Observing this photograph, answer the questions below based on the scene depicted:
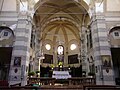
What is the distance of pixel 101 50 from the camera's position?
516 inches

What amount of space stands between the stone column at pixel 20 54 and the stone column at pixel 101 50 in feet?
21.7

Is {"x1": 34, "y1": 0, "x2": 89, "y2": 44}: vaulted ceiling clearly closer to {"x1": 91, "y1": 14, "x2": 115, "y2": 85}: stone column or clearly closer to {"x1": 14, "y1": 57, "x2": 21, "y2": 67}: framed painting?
{"x1": 91, "y1": 14, "x2": 115, "y2": 85}: stone column

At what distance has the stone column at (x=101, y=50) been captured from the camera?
40.2 ft

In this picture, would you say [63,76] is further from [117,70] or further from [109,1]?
[109,1]

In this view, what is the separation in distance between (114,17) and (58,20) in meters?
11.9

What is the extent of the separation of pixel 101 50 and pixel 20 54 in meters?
7.56

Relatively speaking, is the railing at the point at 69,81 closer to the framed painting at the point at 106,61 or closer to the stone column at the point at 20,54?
the stone column at the point at 20,54

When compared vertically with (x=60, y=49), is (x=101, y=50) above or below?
below

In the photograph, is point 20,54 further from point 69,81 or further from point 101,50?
point 101,50

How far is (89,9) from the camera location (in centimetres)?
1583

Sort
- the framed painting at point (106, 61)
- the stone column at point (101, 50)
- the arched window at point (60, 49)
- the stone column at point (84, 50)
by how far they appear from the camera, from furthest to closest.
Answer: the arched window at point (60, 49) < the stone column at point (84, 50) < the framed painting at point (106, 61) < the stone column at point (101, 50)

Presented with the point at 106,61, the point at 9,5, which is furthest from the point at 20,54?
the point at 106,61

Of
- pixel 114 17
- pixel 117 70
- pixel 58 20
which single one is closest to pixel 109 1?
pixel 114 17

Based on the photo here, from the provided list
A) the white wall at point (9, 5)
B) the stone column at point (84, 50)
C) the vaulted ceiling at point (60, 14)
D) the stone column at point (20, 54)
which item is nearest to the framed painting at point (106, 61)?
the vaulted ceiling at point (60, 14)
